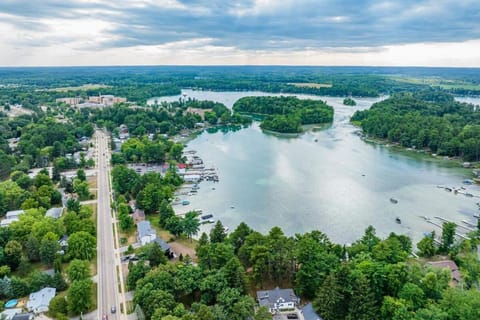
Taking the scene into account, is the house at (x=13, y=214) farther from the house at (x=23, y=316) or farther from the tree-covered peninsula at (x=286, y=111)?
the tree-covered peninsula at (x=286, y=111)

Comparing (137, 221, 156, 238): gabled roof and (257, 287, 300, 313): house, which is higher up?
(137, 221, 156, 238): gabled roof

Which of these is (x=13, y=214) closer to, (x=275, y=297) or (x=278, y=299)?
(x=275, y=297)

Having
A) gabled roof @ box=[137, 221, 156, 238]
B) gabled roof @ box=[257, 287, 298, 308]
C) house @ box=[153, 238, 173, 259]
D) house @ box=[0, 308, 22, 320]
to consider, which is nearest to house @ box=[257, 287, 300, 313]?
gabled roof @ box=[257, 287, 298, 308]

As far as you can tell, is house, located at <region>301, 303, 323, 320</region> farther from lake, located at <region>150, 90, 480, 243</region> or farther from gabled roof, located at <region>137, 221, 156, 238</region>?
gabled roof, located at <region>137, 221, 156, 238</region>

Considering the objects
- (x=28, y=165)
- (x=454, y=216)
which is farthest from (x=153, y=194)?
(x=454, y=216)

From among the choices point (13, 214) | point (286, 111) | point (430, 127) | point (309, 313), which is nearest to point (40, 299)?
point (13, 214)

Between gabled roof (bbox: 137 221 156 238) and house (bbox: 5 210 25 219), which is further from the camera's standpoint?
house (bbox: 5 210 25 219)
